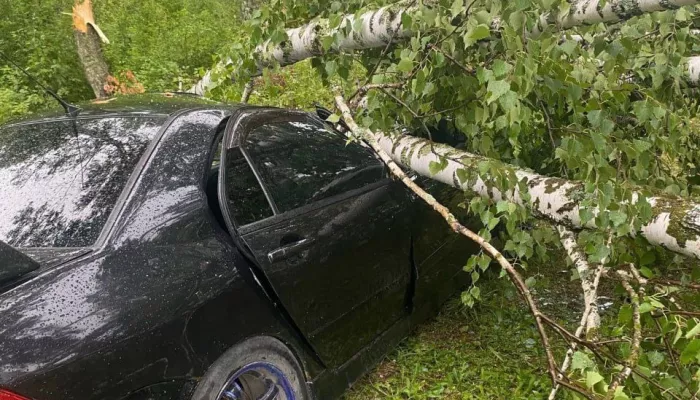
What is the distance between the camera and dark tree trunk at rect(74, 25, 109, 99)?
712 centimetres

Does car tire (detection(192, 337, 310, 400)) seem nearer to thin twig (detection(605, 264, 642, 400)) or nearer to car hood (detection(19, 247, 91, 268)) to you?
A: car hood (detection(19, 247, 91, 268))

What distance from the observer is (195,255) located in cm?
185

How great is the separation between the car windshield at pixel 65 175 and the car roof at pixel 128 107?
0.06 meters

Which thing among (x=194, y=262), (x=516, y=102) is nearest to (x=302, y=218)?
(x=194, y=262)

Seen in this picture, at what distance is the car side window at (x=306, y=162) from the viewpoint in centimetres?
233

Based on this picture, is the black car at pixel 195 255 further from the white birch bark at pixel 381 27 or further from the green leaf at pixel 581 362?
the green leaf at pixel 581 362

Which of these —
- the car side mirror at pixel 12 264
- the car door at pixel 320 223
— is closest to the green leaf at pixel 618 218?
the car door at pixel 320 223

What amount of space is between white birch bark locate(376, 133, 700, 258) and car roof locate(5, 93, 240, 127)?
875 millimetres

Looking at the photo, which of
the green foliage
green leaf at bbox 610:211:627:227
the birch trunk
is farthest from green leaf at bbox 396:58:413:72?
the birch trunk

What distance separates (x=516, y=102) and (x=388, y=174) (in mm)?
1230

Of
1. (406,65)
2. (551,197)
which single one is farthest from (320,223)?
(551,197)

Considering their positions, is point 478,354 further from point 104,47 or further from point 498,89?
point 104,47

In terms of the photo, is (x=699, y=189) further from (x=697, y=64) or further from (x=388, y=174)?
(x=388, y=174)

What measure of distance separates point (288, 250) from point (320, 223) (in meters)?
0.26
